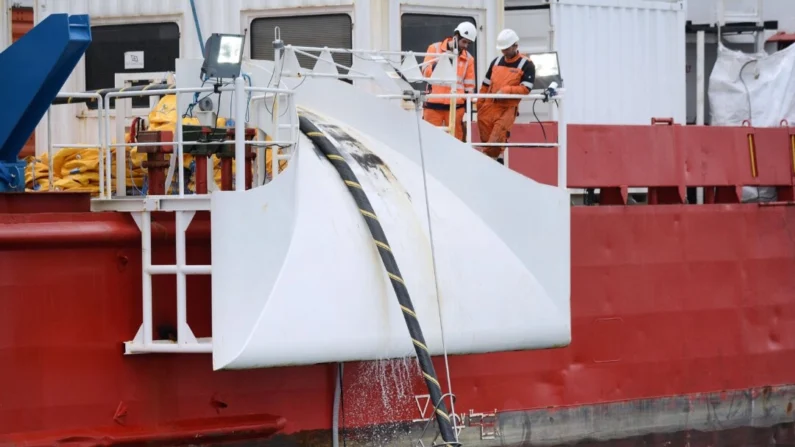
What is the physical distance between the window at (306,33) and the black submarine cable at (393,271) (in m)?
2.61

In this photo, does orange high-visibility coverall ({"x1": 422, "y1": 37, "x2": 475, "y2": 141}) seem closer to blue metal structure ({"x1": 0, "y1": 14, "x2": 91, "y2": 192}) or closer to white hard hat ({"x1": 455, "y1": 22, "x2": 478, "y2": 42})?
white hard hat ({"x1": 455, "y1": 22, "x2": 478, "y2": 42})

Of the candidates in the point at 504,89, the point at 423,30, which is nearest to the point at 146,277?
the point at 504,89

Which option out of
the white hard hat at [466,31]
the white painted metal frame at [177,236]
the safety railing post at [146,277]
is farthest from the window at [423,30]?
the safety railing post at [146,277]

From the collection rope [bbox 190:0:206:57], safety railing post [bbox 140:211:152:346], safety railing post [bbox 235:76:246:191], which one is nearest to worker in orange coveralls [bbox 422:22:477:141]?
rope [bbox 190:0:206:57]

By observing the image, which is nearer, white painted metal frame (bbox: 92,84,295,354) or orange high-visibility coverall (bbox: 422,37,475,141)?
white painted metal frame (bbox: 92,84,295,354)

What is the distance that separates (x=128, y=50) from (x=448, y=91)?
3062 mm

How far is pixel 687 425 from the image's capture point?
1091cm

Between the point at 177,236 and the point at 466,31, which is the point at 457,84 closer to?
the point at 466,31

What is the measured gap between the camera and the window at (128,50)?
442 inches

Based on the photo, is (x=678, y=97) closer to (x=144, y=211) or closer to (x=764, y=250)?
(x=764, y=250)

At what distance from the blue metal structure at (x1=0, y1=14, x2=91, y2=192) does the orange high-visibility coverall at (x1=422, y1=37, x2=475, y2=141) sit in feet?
10.1

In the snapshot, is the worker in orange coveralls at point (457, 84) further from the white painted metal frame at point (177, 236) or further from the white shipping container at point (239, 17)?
the white painted metal frame at point (177, 236)

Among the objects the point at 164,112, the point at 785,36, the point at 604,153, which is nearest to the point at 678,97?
the point at 785,36

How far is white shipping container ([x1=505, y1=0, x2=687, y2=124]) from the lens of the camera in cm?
1229
